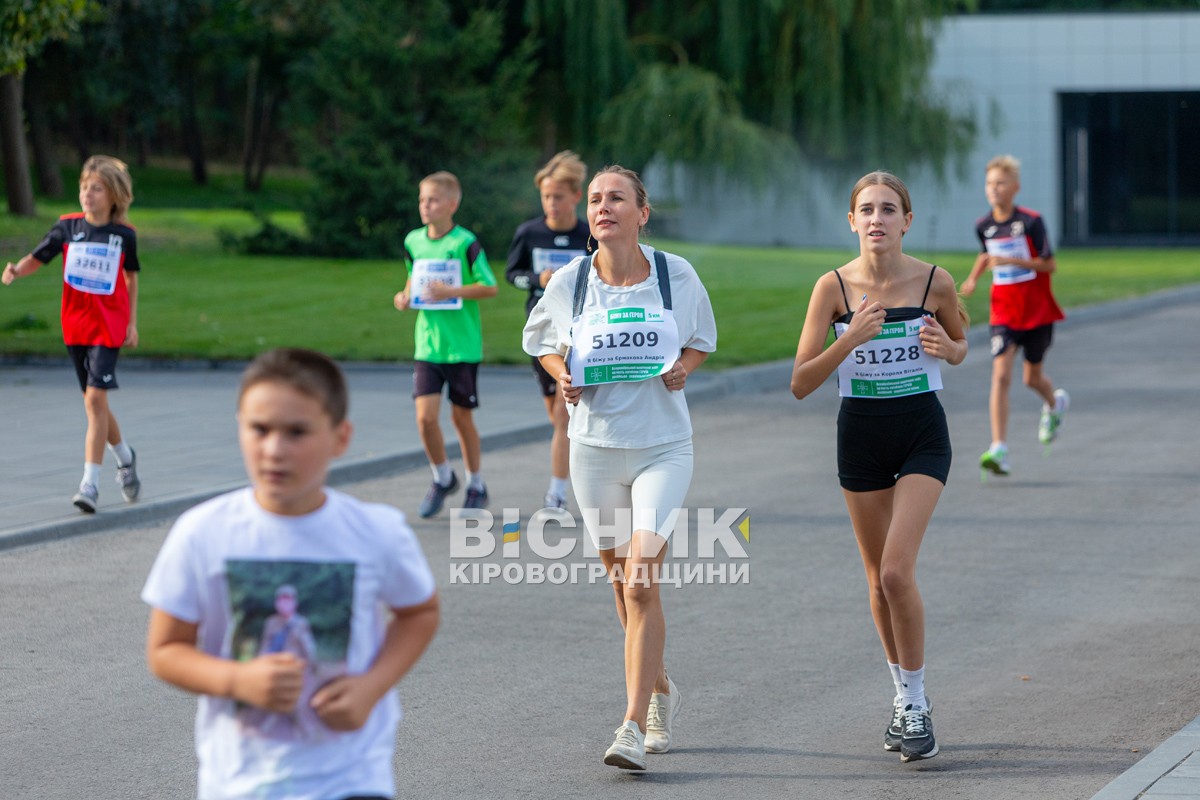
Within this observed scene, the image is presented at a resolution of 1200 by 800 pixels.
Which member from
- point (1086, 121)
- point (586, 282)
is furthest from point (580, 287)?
point (1086, 121)

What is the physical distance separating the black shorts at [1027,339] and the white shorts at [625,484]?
21.4ft

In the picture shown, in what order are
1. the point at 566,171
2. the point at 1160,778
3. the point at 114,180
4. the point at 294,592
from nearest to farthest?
1. the point at 294,592
2. the point at 1160,778
3. the point at 566,171
4. the point at 114,180

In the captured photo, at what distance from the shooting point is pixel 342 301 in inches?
948

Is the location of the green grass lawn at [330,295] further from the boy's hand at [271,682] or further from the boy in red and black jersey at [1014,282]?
the boy's hand at [271,682]

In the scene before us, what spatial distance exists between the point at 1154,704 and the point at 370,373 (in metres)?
12.2

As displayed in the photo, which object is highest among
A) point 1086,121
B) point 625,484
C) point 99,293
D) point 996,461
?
point 1086,121

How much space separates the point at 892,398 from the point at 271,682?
129 inches

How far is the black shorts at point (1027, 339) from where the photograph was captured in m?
11.7

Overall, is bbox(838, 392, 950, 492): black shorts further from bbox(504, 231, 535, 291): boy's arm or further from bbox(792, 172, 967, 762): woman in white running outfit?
bbox(504, 231, 535, 291): boy's arm

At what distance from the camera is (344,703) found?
2945 mm

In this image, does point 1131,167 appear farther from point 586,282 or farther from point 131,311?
point 586,282

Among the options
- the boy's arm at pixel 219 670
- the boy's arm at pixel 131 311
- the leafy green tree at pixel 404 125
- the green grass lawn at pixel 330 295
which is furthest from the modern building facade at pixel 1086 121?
the boy's arm at pixel 219 670

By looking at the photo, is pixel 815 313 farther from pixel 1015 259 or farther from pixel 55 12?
pixel 55 12

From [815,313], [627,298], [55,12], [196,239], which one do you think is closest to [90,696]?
[627,298]
